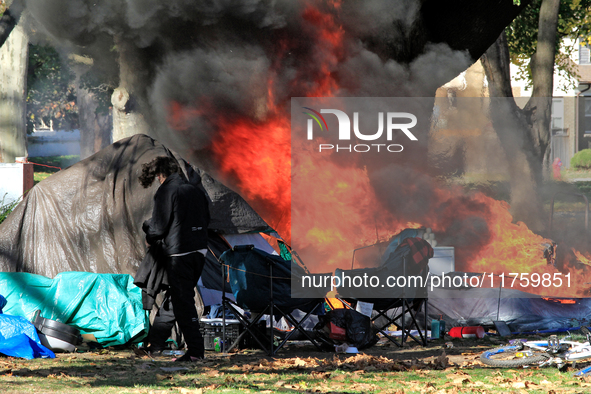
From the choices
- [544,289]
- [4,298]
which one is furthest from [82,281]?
[544,289]

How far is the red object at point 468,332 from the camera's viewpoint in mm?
8043

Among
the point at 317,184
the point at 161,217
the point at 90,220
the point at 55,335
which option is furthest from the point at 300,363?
the point at 317,184

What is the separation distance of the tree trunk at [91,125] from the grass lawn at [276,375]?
79.2 feet

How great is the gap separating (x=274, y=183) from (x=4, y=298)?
4869 millimetres

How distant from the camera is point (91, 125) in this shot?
29.4 meters

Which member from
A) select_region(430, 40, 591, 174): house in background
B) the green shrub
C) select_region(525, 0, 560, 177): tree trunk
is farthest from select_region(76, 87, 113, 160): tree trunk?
the green shrub

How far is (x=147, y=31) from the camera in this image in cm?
946

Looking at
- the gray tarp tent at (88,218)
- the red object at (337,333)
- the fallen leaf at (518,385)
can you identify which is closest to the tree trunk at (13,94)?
the gray tarp tent at (88,218)

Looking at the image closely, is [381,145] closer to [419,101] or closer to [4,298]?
[419,101]

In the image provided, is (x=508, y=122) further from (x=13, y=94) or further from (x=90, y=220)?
(x=13, y=94)

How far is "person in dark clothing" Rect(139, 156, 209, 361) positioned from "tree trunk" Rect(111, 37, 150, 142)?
13.5ft

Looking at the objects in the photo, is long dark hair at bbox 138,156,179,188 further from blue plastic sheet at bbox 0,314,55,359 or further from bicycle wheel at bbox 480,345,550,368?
bicycle wheel at bbox 480,345,550,368

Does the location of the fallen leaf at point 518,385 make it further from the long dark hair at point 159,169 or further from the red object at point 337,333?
the long dark hair at point 159,169

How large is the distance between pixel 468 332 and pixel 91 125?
2494 cm
